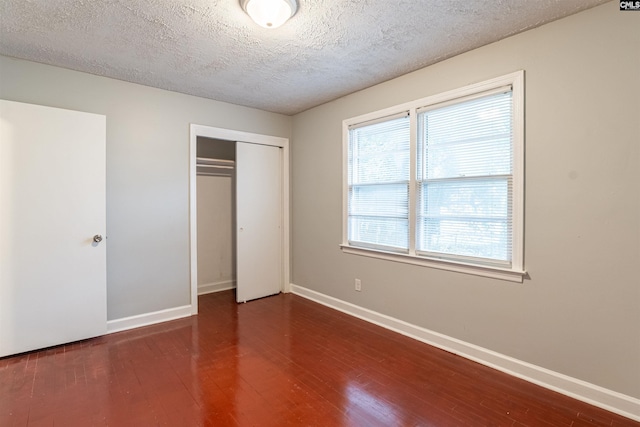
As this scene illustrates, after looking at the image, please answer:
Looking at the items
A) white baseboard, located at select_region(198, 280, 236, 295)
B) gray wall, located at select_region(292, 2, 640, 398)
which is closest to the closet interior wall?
white baseboard, located at select_region(198, 280, 236, 295)

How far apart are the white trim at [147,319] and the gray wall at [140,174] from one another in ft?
0.17

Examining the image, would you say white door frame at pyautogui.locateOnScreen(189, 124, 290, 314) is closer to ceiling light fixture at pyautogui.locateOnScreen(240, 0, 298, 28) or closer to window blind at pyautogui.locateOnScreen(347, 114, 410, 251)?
window blind at pyautogui.locateOnScreen(347, 114, 410, 251)

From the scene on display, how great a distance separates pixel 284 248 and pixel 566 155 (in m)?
3.37

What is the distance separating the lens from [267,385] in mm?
2234

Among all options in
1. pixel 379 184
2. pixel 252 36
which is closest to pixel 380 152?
pixel 379 184

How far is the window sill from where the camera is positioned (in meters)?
2.35

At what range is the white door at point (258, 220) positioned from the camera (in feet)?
13.5

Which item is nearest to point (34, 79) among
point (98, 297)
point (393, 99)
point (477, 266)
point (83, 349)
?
point (98, 297)

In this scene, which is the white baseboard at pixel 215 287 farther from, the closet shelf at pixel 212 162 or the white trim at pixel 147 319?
the closet shelf at pixel 212 162

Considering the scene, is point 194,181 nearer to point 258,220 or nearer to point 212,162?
point 212,162

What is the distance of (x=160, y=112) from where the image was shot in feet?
11.2

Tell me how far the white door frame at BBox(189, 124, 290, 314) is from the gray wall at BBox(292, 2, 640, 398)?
2.24m

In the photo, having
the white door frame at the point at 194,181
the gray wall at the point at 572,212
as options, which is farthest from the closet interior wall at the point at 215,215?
the gray wall at the point at 572,212

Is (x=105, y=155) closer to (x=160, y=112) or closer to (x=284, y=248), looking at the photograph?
(x=160, y=112)
